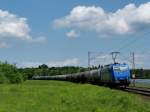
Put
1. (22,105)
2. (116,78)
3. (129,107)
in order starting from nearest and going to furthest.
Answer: (22,105) < (129,107) < (116,78)

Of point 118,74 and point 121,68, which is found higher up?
point 121,68

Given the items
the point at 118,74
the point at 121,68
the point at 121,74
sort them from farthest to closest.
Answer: the point at 121,68, the point at 121,74, the point at 118,74

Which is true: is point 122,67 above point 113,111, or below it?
above

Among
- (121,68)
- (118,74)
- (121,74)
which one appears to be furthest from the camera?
(121,68)

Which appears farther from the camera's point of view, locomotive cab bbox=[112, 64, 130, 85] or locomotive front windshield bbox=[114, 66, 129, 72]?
locomotive front windshield bbox=[114, 66, 129, 72]

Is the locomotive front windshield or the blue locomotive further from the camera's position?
the locomotive front windshield

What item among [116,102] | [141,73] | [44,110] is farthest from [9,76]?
[44,110]

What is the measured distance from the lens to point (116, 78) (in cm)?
5928

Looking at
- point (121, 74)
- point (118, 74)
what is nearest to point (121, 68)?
point (121, 74)

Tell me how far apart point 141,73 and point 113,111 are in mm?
94229

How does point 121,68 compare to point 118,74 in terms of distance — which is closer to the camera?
point 118,74

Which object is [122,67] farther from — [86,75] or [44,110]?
[44,110]

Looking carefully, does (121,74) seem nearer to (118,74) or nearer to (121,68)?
(118,74)

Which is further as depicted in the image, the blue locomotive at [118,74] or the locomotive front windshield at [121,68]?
the locomotive front windshield at [121,68]
